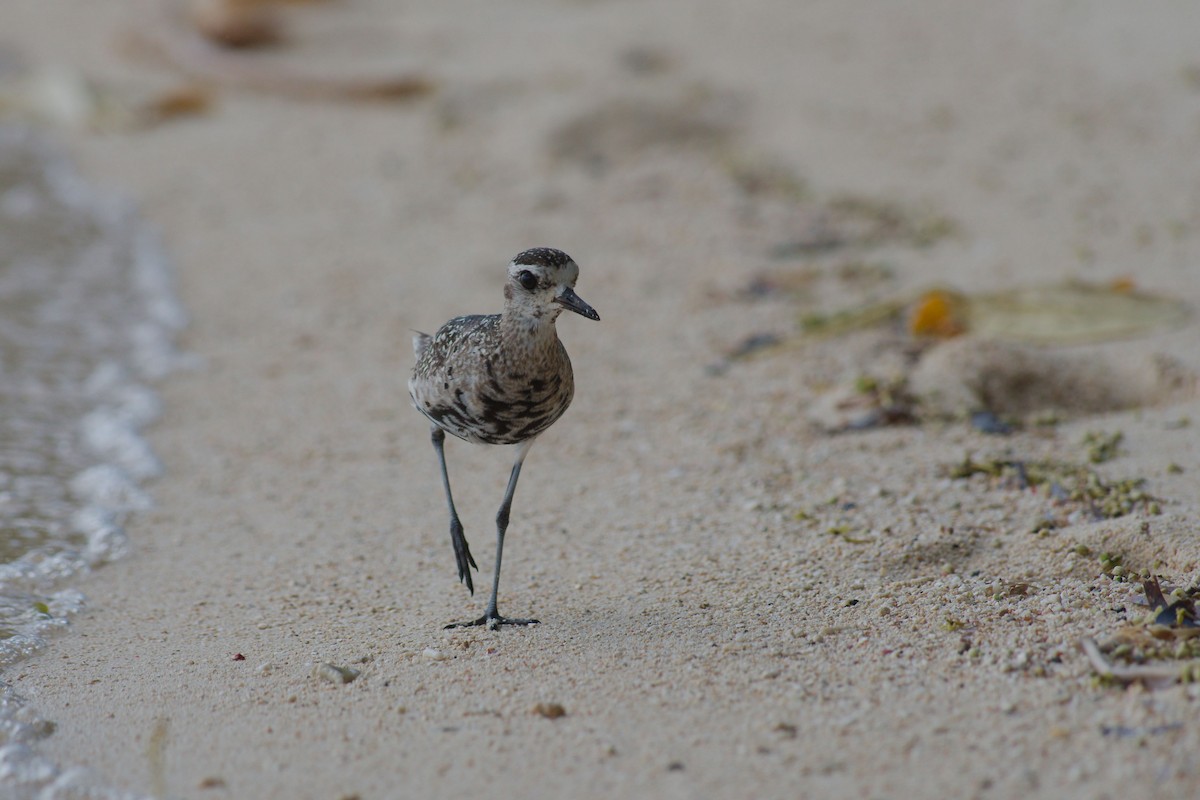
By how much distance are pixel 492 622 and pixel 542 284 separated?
1.18m

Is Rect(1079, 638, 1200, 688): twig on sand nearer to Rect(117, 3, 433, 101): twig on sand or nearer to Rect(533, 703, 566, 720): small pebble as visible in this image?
Rect(533, 703, 566, 720): small pebble

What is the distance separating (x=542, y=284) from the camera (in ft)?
13.8

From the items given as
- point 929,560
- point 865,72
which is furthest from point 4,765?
point 865,72

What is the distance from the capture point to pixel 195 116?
1256cm

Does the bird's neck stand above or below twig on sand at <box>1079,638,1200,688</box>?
above

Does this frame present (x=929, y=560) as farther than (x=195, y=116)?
No

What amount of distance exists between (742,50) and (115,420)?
6.88 m

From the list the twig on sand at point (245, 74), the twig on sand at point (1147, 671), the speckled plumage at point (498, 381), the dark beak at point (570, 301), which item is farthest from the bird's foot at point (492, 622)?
the twig on sand at point (245, 74)

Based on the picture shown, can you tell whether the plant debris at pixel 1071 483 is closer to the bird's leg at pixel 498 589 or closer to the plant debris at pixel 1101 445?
the plant debris at pixel 1101 445

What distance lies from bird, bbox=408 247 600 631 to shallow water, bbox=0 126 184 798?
1.55 metres

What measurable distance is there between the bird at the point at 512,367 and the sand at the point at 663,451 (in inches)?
26.8

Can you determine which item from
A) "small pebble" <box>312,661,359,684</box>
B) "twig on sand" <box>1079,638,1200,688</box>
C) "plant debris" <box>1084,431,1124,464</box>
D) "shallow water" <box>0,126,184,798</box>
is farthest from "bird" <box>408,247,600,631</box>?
"plant debris" <box>1084,431,1124,464</box>

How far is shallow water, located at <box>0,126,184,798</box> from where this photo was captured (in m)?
4.63

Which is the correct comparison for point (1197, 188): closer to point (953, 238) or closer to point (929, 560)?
point (953, 238)
